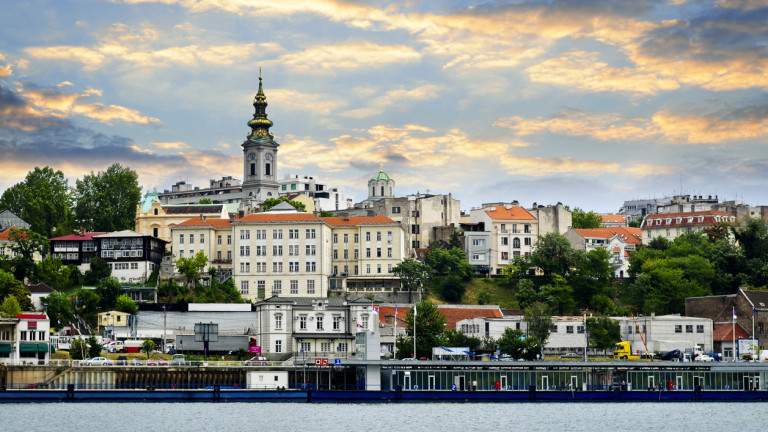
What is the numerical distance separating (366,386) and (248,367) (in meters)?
11.5

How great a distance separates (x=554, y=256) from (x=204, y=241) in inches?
1651

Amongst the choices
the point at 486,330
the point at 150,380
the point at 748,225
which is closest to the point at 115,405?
the point at 150,380

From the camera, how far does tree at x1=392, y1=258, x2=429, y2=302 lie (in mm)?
133625

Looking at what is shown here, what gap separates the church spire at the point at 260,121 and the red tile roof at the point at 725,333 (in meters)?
89.3

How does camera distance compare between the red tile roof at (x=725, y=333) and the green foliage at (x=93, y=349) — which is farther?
the red tile roof at (x=725, y=333)

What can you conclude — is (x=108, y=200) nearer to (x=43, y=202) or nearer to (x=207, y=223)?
(x=43, y=202)

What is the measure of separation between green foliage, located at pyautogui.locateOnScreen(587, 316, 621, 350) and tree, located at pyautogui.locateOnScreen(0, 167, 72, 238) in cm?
7219

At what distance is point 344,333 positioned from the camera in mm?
113000

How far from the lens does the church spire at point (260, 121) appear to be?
618ft

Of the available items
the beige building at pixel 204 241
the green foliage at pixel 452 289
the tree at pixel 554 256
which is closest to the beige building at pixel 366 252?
the green foliage at pixel 452 289

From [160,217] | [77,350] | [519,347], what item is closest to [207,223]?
[160,217]

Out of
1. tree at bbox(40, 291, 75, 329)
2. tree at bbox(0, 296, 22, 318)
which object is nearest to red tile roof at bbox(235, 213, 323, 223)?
tree at bbox(40, 291, 75, 329)

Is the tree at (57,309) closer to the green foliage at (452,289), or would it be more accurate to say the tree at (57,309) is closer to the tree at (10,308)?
the tree at (10,308)

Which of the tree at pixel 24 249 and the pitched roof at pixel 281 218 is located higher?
the pitched roof at pixel 281 218
